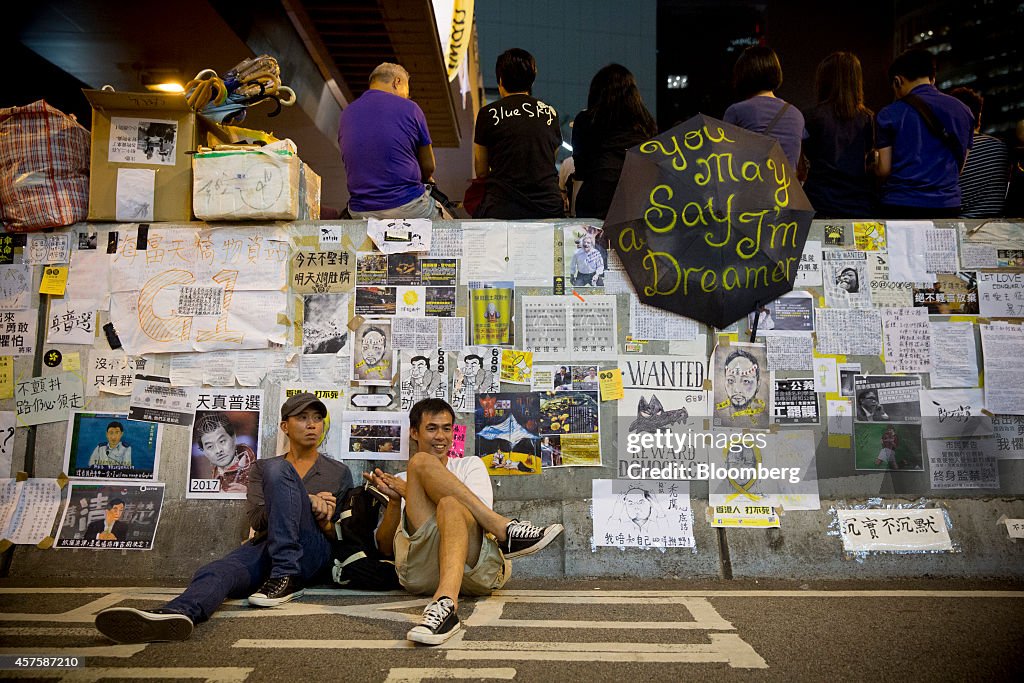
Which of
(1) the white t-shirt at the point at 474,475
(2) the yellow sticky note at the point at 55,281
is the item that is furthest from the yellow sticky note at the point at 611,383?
(2) the yellow sticky note at the point at 55,281

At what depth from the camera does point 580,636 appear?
3.21 meters

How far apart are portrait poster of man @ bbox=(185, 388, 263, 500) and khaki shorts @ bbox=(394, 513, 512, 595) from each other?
1.14 metres

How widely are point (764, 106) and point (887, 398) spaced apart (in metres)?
2.01

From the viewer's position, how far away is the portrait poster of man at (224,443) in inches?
179

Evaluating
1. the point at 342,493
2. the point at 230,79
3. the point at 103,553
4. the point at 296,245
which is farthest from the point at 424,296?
the point at 103,553

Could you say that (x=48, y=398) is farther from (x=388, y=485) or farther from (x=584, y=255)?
(x=584, y=255)

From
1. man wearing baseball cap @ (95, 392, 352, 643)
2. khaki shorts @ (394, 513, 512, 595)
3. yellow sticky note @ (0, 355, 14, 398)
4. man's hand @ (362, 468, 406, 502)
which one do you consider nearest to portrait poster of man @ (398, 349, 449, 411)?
man wearing baseball cap @ (95, 392, 352, 643)

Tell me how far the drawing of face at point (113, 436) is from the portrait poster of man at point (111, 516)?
23 centimetres

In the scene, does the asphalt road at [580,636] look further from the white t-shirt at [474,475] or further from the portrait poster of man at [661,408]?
the portrait poster of man at [661,408]

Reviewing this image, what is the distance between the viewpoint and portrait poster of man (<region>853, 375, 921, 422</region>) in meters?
4.62

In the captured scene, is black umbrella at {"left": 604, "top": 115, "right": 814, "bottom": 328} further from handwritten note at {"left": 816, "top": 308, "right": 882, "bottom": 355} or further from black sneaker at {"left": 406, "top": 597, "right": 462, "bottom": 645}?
black sneaker at {"left": 406, "top": 597, "right": 462, "bottom": 645}

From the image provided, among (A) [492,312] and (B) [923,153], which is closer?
(A) [492,312]

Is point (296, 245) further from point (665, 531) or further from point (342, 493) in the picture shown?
point (665, 531)

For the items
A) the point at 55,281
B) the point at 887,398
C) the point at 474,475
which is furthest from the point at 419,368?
the point at 887,398
